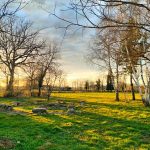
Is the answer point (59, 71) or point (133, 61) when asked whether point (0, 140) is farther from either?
point (59, 71)

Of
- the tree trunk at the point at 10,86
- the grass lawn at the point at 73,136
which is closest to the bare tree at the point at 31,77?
the tree trunk at the point at 10,86

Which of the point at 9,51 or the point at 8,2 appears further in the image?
the point at 9,51

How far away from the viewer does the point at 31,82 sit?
192 ft

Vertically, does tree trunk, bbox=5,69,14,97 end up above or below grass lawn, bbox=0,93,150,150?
above

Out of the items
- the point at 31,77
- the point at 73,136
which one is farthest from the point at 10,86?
the point at 73,136

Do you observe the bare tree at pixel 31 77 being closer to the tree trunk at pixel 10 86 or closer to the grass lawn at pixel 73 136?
the tree trunk at pixel 10 86

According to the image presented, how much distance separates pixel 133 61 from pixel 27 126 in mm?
19820

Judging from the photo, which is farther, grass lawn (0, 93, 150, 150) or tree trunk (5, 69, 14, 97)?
tree trunk (5, 69, 14, 97)

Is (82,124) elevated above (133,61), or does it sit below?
below

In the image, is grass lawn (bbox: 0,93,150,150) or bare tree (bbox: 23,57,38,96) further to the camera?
bare tree (bbox: 23,57,38,96)

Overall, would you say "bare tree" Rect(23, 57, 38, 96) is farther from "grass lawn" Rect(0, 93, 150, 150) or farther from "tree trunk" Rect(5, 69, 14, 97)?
"grass lawn" Rect(0, 93, 150, 150)

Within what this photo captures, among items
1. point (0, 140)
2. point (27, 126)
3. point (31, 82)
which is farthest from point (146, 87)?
point (31, 82)

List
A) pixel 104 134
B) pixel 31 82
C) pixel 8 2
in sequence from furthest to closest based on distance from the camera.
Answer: pixel 31 82 < pixel 104 134 < pixel 8 2

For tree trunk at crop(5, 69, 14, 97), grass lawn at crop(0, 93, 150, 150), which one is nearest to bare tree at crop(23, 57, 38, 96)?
tree trunk at crop(5, 69, 14, 97)
